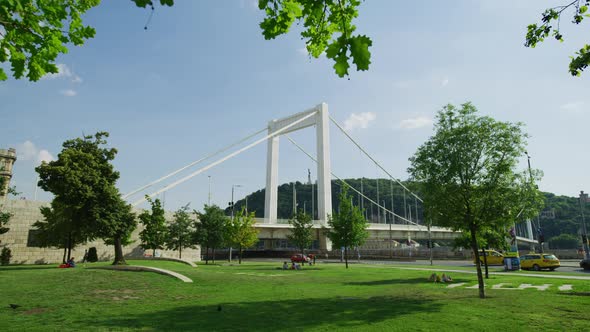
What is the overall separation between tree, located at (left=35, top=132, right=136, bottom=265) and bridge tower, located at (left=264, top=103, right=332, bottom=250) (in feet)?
123

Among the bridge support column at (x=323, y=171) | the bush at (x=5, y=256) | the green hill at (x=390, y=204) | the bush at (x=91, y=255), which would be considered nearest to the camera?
the bush at (x=5, y=256)

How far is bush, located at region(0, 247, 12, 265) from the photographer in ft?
101

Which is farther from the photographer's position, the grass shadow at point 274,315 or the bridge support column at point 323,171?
the bridge support column at point 323,171

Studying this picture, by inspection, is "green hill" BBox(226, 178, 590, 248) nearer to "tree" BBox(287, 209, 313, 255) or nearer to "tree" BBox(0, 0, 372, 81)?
"tree" BBox(287, 209, 313, 255)

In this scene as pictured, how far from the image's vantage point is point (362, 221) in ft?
110

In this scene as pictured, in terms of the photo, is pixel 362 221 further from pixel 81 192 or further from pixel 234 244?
pixel 81 192

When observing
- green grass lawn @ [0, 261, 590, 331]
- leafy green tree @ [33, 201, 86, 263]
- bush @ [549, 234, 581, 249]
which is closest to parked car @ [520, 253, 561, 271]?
A: green grass lawn @ [0, 261, 590, 331]

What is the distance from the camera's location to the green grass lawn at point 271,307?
876 cm

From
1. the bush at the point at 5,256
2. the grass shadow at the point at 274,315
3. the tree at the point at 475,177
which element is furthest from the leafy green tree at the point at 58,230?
the tree at the point at 475,177

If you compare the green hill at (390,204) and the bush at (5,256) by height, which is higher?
the green hill at (390,204)

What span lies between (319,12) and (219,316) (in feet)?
27.4

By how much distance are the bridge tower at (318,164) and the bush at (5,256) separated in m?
37.6

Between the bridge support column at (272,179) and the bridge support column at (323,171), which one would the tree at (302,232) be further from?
the bridge support column at (272,179)

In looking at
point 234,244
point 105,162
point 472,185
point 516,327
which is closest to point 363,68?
point 516,327
